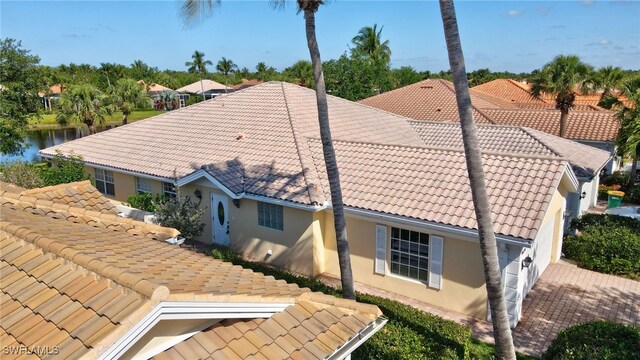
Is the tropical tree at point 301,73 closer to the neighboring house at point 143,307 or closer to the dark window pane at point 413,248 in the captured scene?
the dark window pane at point 413,248

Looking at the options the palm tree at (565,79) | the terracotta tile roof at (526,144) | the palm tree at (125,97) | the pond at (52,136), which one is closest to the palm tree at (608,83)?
the palm tree at (565,79)

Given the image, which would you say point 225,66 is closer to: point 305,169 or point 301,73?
point 301,73

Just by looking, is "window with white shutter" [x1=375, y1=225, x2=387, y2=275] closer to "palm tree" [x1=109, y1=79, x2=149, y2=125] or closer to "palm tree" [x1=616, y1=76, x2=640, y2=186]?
"palm tree" [x1=616, y1=76, x2=640, y2=186]

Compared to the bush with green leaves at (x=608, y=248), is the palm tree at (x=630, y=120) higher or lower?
higher

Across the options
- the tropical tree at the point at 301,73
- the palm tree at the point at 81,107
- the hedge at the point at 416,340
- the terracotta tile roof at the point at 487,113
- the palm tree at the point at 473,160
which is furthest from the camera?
the tropical tree at the point at 301,73

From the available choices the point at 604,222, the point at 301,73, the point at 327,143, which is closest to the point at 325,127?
the point at 327,143

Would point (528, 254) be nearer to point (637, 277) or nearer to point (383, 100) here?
point (637, 277)

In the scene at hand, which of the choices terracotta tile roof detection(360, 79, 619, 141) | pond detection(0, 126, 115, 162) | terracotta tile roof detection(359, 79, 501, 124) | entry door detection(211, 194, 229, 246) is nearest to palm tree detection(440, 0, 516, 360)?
entry door detection(211, 194, 229, 246)
